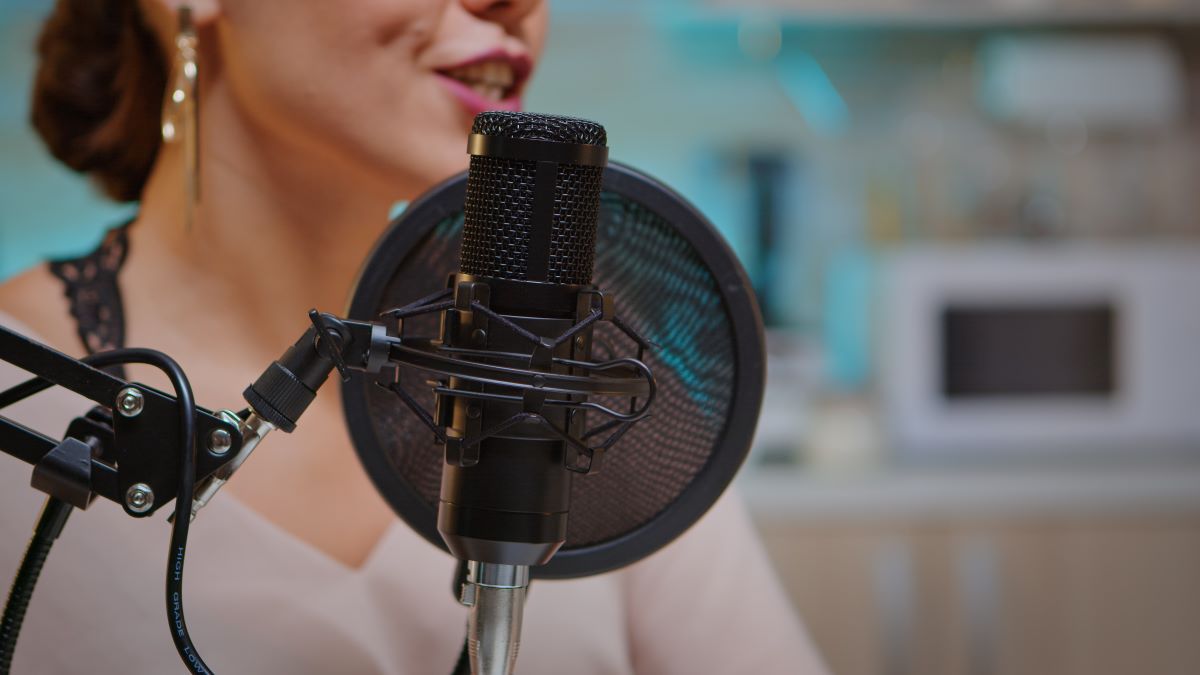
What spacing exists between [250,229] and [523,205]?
1.25ft

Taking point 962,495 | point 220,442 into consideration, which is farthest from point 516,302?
point 962,495

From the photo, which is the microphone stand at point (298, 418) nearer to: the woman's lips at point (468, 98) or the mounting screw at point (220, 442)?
the mounting screw at point (220, 442)

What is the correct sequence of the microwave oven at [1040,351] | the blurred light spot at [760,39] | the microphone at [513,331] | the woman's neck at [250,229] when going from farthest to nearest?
the blurred light spot at [760,39] → the microwave oven at [1040,351] → the woman's neck at [250,229] → the microphone at [513,331]

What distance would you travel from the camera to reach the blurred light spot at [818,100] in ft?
8.74

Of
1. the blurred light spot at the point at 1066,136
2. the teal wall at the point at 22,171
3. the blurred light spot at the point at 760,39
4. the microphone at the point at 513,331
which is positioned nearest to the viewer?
the microphone at the point at 513,331

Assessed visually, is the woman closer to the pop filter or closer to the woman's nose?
the woman's nose

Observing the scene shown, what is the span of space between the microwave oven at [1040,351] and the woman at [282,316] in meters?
1.56

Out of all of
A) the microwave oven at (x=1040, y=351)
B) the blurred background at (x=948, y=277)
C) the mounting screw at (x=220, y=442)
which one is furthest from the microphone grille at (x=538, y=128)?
the microwave oven at (x=1040, y=351)

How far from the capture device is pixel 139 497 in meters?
0.40

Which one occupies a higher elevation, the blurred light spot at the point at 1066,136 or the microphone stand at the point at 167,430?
the blurred light spot at the point at 1066,136

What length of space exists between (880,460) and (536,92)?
3.43 feet

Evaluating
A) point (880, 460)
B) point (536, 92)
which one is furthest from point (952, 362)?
point (536, 92)

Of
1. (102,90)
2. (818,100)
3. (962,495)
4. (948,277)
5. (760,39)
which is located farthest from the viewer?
(818,100)

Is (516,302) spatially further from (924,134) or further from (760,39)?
(924,134)
